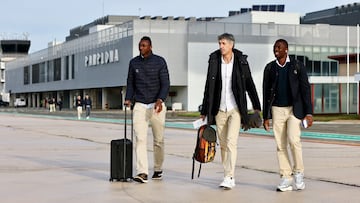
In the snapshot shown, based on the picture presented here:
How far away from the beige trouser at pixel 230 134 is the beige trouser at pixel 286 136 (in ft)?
1.67

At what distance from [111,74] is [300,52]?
21.7 metres

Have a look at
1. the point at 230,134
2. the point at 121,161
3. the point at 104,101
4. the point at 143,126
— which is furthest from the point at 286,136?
the point at 104,101

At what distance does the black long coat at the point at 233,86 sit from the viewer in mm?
9086

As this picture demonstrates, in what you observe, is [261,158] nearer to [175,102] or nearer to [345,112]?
[345,112]

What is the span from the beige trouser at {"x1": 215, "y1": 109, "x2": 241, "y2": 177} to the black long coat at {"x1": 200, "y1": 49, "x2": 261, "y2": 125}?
84mm

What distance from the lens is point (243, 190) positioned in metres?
9.08

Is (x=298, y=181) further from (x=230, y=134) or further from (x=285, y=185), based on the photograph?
(x=230, y=134)

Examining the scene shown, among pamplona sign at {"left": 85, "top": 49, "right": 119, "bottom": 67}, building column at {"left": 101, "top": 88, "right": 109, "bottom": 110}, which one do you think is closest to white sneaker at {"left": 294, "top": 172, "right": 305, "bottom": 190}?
pamplona sign at {"left": 85, "top": 49, "right": 119, "bottom": 67}

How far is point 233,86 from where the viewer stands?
29.9 ft

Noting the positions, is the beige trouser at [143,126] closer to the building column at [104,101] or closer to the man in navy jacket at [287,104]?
the man in navy jacket at [287,104]

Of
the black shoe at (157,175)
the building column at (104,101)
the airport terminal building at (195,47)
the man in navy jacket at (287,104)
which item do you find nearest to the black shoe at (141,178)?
the black shoe at (157,175)

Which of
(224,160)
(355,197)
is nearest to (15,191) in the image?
(224,160)

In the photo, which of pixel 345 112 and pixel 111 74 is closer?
pixel 345 112

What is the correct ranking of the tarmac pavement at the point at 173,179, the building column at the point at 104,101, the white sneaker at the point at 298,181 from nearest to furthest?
the tarmac pavement at the point at 173,179
the white sneaker at the point at 298,181
the building column at the point at 104,101
